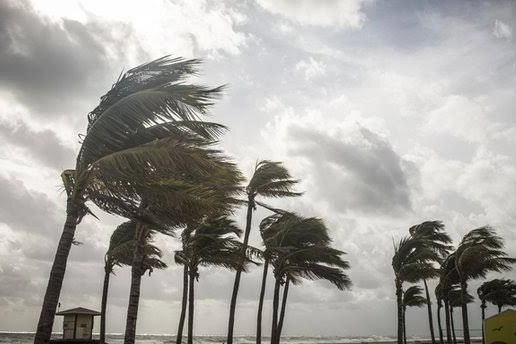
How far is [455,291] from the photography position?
139 ft

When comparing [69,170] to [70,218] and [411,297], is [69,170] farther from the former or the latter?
[411,297]

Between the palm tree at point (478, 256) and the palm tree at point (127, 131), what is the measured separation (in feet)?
56.9

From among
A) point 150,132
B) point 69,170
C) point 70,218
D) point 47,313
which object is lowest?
point 47,313

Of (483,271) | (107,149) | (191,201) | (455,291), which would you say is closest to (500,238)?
(483,271)

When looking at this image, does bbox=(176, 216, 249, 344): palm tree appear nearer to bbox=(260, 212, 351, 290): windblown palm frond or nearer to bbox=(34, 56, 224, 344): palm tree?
bbox=(260, 212, 351, 290): windblown palm frond

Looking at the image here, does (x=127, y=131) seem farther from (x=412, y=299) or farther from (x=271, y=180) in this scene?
(x=412, y=299)

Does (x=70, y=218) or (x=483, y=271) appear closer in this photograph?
(x=70, y=218)

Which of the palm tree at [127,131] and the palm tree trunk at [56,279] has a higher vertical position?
the palm tree at [127,131]

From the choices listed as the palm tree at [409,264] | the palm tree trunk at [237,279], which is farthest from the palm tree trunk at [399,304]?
the palm tree trunk at [237,279]

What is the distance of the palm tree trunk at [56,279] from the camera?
8570 mm

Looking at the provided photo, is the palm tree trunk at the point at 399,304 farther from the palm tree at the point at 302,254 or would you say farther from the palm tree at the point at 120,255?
the palm tree at the point at 120,255

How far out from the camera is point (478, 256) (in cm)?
2202

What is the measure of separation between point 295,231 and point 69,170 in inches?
579

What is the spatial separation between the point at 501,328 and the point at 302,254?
36.8 feet
